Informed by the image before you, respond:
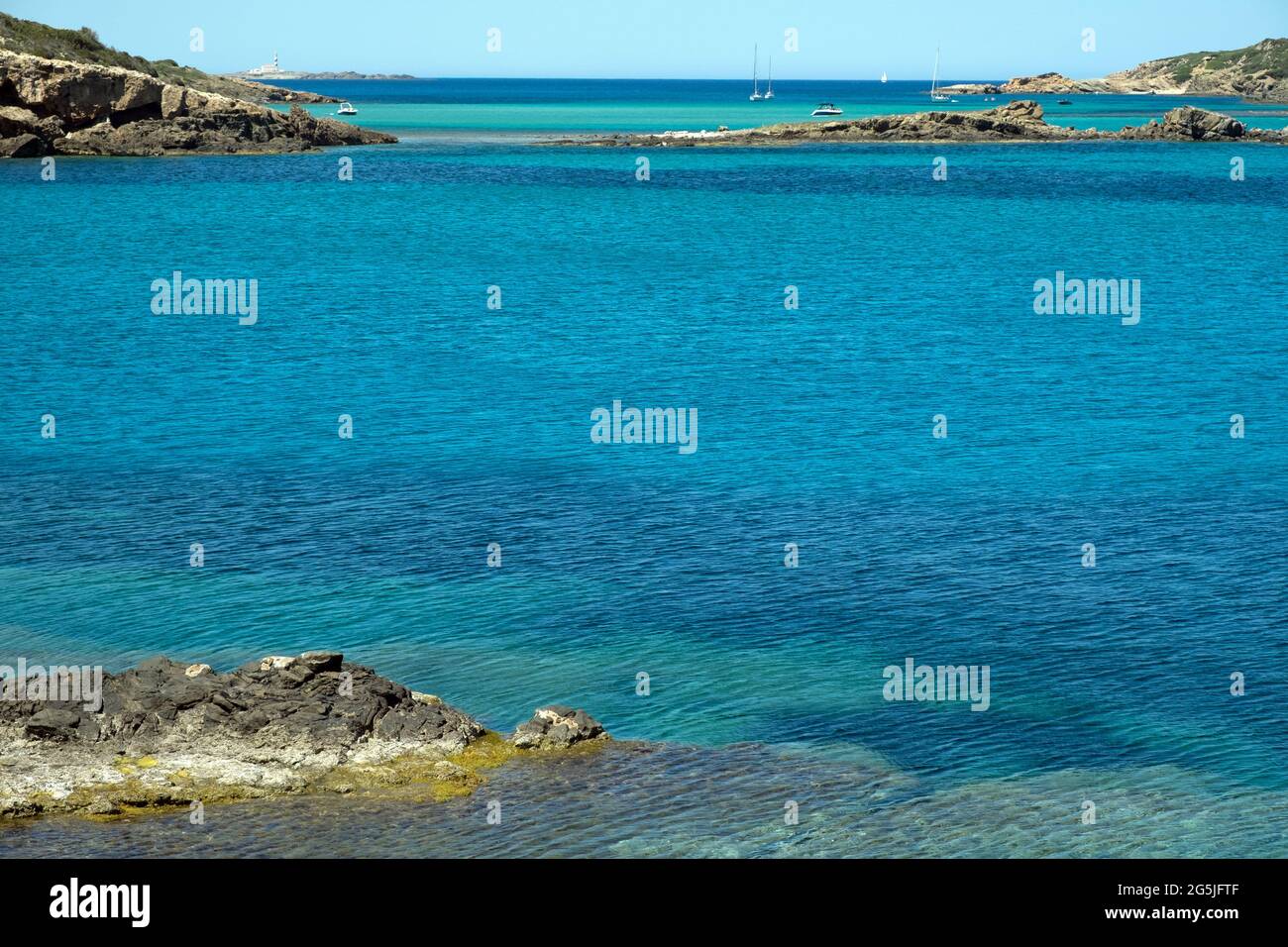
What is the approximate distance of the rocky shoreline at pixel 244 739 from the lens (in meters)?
20.7

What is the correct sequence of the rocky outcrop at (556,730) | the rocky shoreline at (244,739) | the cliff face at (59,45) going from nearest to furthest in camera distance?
the rocky shoreline at (244,739) → the rocky outcrop at (556,730) → the cliff face at (59,45)

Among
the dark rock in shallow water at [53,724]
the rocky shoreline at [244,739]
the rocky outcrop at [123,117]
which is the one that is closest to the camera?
the rocky shoreline at [244,739]

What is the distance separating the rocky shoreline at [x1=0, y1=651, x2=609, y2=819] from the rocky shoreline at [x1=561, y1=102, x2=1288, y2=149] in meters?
154

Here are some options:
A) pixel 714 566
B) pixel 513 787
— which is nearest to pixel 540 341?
pixel 714 566

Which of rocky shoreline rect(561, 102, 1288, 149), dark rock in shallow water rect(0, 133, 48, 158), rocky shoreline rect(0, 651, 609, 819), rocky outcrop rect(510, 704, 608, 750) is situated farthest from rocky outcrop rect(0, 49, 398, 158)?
rocky outcrop rect(510, 704, 608, 750)

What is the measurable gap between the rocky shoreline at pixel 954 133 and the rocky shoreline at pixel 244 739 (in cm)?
15363

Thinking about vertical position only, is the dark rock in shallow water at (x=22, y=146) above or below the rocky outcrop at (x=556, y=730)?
above

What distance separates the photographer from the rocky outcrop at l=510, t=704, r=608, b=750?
22594 mm

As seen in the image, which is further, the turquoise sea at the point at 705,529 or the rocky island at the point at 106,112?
the rocky island at the point at 106,112

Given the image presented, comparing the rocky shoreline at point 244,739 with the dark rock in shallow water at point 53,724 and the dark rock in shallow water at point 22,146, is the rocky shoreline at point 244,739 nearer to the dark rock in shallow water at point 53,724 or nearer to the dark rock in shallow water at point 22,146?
the dark rock in shallow water at point 53,724

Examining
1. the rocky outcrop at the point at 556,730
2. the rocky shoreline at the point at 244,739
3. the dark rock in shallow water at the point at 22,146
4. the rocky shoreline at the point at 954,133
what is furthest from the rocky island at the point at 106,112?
the rocky outcrop at the point at 556,730

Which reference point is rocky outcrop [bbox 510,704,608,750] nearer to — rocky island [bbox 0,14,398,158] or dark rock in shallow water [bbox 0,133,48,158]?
rocky island [bbox 0,14,398,158]

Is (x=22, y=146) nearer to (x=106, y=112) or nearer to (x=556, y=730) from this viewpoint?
(x=106, y=112)

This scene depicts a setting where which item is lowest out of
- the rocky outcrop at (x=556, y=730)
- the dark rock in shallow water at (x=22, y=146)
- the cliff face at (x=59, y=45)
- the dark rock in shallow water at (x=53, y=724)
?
the rocky outcrop at (x=556, y=730)
